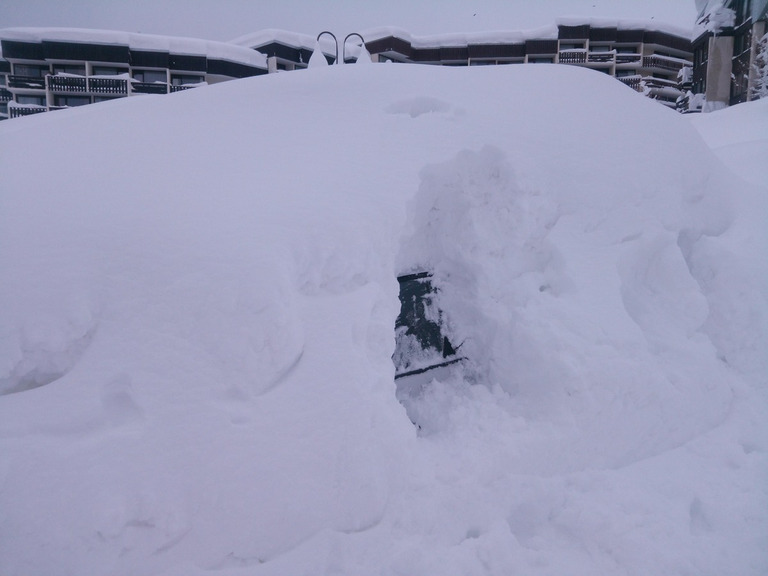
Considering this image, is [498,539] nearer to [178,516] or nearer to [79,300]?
[178,516]

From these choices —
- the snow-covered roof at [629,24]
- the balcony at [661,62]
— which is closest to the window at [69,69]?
the snow-covered roof at [629,24]

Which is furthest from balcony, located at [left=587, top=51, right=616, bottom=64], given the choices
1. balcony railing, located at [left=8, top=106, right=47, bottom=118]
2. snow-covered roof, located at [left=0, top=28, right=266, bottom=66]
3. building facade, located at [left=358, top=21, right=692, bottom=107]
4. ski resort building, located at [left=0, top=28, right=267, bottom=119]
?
balcony railing, located at [left=8, top=106, right=47, bottom=118]

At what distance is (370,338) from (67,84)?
38.8 meters

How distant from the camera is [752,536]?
2.52 m

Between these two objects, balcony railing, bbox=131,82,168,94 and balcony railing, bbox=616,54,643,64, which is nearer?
balcony railing, bbox=131,82,168,94

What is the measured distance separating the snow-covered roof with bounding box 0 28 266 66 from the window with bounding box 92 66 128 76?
5.68 feet

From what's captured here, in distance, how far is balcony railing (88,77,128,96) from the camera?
108 ft

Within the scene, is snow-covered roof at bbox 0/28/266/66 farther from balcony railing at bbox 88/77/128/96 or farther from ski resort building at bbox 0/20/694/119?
balcony railing at bbox 88/77/128/96

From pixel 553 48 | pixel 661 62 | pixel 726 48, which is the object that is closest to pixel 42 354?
pixel 726 48

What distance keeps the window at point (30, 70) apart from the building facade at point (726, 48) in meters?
41.9

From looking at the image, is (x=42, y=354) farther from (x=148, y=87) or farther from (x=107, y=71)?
(x=107, y=71)

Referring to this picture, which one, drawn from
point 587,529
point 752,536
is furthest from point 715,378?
point 587,529

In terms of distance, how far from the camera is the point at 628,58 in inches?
1640

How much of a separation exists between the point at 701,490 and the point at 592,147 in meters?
2.42
